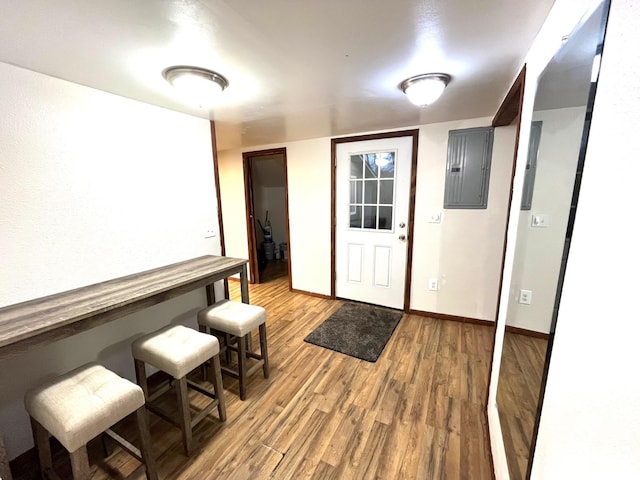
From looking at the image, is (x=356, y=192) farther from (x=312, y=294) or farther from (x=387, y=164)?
(x=312, y=294)

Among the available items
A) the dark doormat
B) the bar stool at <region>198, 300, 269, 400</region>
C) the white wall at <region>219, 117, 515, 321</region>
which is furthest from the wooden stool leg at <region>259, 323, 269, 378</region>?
the white wall at <region>219, 117, 515, 321</region>

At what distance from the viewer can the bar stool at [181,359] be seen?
1.46 metres

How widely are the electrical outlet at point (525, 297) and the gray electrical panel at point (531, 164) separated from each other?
0.37 m

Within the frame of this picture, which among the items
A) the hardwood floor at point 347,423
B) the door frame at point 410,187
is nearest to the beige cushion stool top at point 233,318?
the hardwood floor at point 347,423

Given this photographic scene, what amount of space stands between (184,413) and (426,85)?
2.34 m

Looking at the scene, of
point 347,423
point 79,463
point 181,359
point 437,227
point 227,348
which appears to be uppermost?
point 437,227

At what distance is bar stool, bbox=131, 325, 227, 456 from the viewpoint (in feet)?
4.79

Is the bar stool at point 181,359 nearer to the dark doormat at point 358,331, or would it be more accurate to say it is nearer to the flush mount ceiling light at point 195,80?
the dark doormat at point 358,331

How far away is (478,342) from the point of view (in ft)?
8.46

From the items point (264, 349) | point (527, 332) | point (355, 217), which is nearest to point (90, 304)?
point (264, 349)

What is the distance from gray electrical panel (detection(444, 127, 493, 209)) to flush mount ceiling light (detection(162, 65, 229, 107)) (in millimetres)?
2215

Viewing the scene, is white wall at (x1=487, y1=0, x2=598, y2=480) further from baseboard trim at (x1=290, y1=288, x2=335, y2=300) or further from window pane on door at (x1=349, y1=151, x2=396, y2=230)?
baseboard trim at (x1=290, y1=288, x2=335, y2=300)

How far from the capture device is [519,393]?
1.12 m

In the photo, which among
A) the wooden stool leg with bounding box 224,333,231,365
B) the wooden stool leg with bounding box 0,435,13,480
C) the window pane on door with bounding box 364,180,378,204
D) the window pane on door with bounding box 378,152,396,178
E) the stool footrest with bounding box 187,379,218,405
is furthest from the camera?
the window pane on door with bounding box 364,180,378,204
